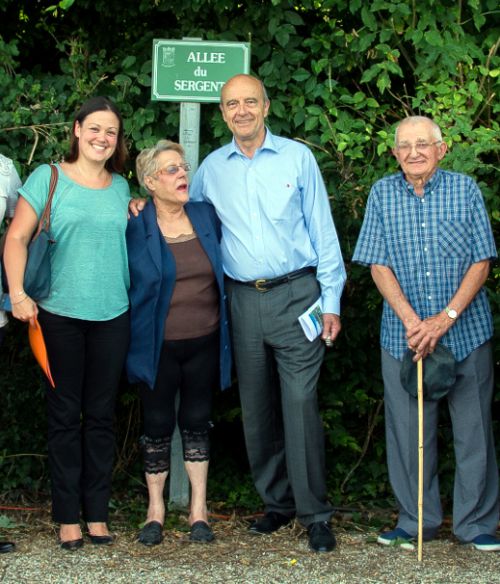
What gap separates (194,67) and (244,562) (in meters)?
2.55

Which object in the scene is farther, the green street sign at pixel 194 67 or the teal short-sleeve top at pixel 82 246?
the green street sign at pixel 194 67

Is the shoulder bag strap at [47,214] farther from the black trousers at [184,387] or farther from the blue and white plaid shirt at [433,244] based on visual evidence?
the blue and white plaid shirt at [433,244]

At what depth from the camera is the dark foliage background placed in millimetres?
6160

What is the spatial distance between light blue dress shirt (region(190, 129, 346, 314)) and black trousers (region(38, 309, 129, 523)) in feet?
2.24

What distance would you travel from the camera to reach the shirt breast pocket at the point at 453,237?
5148 millimetres

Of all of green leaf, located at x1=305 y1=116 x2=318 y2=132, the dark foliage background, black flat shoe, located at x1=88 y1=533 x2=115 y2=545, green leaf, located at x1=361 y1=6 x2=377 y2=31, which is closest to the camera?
black flat shoe, located at x1=88 y1=533 x2=115 y2=545

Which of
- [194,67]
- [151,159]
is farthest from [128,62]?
[151,159]

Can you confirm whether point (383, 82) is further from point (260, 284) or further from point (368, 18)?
point (260, 284)

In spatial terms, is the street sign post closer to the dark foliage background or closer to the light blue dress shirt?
the light blue dress shirt

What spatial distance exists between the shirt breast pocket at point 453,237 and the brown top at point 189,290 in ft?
3.67

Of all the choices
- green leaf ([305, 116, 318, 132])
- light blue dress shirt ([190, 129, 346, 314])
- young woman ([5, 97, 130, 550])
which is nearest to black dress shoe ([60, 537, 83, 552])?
young woman ([5, 97, 130, 550])

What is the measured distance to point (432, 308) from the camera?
17.1 feet

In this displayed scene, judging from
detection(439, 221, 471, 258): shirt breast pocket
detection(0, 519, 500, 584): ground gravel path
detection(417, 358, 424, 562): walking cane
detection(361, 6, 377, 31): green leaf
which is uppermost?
detection(361, 6, 377, 31): green leaf

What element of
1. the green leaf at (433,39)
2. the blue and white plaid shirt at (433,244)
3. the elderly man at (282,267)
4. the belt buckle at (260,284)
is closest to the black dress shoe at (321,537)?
the elderly man at (282,267)
